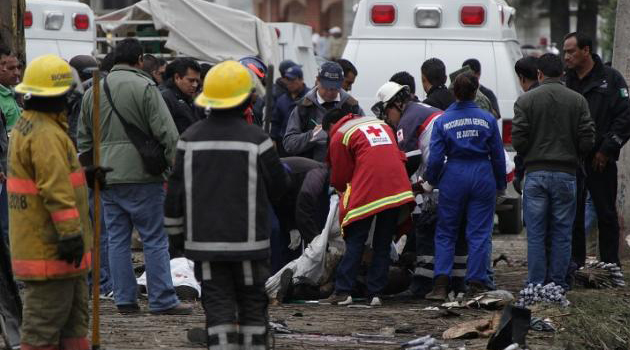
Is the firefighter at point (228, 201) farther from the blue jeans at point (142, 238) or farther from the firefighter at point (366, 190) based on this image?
the firefighter at point (366, 190)

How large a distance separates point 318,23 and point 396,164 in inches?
1646

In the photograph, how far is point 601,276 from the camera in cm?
1139

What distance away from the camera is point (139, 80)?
31.2 feet

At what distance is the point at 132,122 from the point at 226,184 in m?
2.34

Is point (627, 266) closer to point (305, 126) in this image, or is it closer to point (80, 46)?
point (305, 126)

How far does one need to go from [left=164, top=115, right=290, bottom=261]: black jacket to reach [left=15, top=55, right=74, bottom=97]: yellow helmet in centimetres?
71

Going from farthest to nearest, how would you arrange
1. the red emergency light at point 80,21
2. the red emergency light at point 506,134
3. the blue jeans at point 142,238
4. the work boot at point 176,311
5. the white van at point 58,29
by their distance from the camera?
the red emergency light at point 80,21, the white van at point 58,29, the red emergency light at point 506,134, the work boot at point 176,311, the blue jeans at point 142,238

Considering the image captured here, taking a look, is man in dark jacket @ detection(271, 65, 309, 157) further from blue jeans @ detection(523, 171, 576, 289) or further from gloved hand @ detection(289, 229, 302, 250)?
blue jeans @ detection(523, 171, 576, 289)

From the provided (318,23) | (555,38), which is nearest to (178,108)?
(555,38)

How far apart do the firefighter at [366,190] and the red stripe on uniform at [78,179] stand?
10.8 feet

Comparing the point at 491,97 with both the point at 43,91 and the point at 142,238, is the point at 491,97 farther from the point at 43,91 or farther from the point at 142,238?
the point at 43,91

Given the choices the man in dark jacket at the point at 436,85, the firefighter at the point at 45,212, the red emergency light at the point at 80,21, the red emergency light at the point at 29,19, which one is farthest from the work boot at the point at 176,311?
the red emergency light at the point at 80,21

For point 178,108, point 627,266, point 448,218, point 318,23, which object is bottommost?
point 318,23

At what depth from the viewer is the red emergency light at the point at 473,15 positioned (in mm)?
14953
